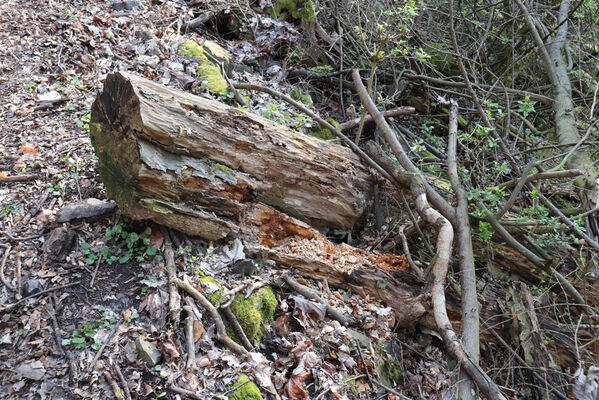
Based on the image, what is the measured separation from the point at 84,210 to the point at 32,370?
1.40 m

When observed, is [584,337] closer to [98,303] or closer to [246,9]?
[98,303]

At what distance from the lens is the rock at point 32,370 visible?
8.64 feet

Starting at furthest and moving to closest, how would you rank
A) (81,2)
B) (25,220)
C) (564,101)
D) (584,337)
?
(81,2)
(564,101)
(584,337)
(25,220)

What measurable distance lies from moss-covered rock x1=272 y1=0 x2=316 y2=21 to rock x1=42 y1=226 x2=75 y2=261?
5640mm

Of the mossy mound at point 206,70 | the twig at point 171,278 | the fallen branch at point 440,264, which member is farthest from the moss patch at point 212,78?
the twig at point 171,278

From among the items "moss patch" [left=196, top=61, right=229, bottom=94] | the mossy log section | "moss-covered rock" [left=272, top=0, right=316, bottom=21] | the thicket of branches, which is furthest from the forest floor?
"moss-covered rock" [left=272, top=0, right=316, bottom=21]

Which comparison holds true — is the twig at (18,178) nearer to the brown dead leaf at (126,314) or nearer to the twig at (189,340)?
the brown dead leaf at (126,314)

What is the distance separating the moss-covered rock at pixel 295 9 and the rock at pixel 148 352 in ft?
20.6

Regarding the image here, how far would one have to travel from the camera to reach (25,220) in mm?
3584

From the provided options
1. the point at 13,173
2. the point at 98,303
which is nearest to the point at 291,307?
the point at 98,303

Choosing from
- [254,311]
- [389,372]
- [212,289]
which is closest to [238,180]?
[212,289]

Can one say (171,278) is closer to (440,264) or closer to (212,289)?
(212,289)

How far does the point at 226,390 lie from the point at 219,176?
1.73 metres

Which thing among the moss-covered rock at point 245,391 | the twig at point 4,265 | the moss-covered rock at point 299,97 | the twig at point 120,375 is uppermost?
the moss-covered rock at point 299,97
